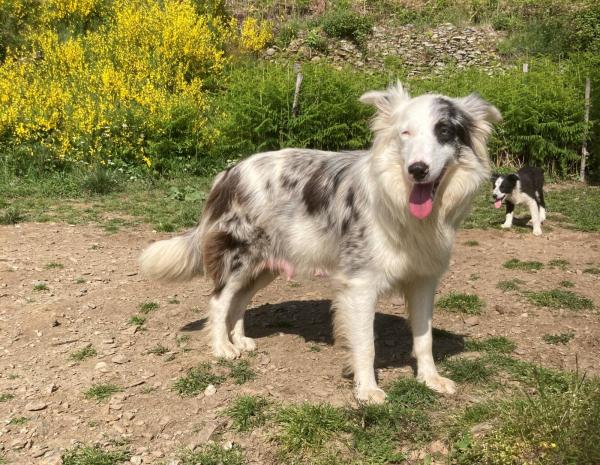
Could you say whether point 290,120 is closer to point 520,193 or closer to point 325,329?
point 520,193

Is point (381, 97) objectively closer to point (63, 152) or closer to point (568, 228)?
point (568, 228)

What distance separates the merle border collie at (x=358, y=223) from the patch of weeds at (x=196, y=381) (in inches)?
13.3

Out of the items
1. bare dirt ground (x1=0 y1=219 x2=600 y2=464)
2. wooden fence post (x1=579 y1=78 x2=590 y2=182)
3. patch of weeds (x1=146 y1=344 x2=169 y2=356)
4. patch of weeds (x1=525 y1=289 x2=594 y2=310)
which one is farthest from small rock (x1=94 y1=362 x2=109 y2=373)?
wooden fence post (x1=579 y1=78 x2=590 y2=182)

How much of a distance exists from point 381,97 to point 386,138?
1.03 ft

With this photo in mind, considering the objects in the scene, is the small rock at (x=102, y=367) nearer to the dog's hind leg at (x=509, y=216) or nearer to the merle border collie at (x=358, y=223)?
the merle border collie at (x=358, y=223)

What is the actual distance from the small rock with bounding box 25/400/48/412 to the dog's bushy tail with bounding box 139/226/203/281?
A: 1.38 metres

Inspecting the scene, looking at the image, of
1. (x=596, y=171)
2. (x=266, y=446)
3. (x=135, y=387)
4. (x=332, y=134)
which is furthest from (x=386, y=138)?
(x=596, y=171)

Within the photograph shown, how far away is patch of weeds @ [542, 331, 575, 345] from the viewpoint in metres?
4.74

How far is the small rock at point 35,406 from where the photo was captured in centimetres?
377

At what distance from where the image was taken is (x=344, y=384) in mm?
4105

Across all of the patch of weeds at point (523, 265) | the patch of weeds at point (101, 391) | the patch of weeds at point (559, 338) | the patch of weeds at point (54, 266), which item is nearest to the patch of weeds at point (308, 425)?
the patch of weeds at point (101, 391)

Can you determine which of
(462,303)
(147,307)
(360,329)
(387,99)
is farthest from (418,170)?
(147,307)

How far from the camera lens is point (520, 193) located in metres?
9.06

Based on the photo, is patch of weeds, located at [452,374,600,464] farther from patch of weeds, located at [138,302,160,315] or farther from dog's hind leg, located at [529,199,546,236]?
dog's hind leg, located at [529,199,546,236]
